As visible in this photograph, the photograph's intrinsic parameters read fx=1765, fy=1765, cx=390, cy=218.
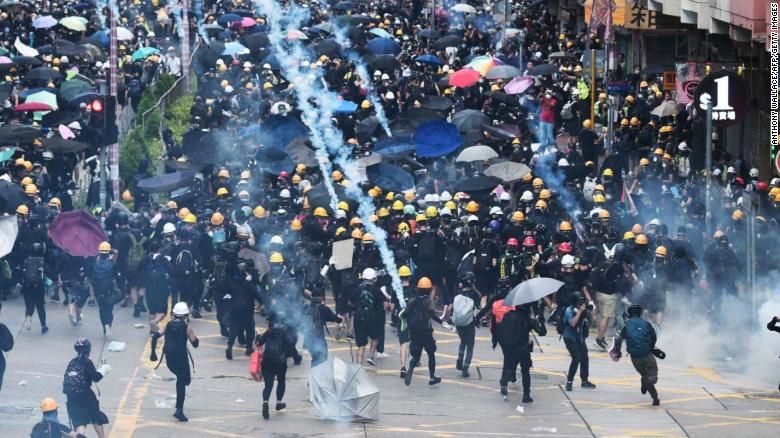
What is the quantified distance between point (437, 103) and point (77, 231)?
13.3 m

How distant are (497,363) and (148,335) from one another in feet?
16.9

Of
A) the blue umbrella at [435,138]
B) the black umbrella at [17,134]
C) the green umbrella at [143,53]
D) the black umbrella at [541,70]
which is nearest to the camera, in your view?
the black umbrella at [17,134]

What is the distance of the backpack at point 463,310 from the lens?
22969 millimetres

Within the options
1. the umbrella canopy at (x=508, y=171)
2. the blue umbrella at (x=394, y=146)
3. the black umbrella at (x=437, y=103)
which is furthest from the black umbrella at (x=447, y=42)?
the umbrella canopy at (x=508, y=171)

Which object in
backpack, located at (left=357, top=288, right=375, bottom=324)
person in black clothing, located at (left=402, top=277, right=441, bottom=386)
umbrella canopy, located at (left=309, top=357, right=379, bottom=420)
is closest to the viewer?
umbrella canopy, located at (left=309, top=357, right=379, bottom=420)

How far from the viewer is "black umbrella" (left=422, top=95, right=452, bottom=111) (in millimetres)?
37562

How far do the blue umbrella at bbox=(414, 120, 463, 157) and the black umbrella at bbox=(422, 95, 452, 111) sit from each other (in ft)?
14.0

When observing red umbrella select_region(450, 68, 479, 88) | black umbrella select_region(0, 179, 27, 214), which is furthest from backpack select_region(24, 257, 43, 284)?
red umbrella select_region(450, 68, 479, 88)

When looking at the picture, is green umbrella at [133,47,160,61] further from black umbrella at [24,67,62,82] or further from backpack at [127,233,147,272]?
backpack at [127,233,147,272]

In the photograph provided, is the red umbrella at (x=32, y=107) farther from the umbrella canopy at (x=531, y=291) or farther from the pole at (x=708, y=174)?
the umbrella canopy at (x=531, y=291)

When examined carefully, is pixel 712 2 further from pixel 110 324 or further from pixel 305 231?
pixel 110 324

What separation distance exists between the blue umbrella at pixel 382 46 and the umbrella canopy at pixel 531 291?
77.7 feet

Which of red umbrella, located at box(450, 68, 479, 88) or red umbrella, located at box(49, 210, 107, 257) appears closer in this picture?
red umbrella, located at box(49, 210, 107, 257)

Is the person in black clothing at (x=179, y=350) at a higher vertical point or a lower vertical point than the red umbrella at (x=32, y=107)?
lower
